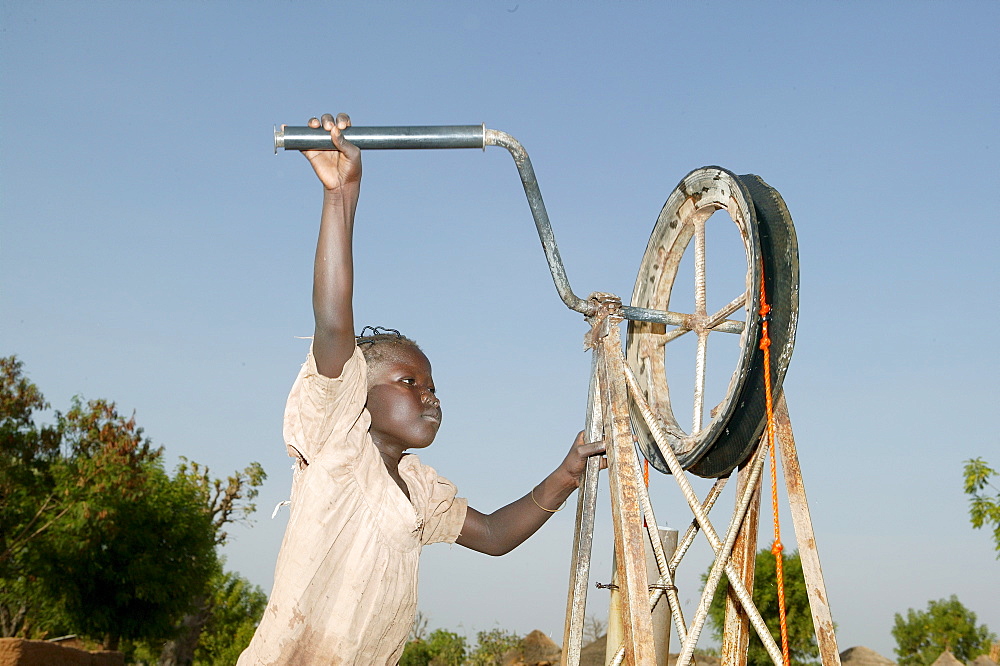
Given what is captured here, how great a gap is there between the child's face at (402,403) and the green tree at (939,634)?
21.5 metres

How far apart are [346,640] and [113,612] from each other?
20.2 metres

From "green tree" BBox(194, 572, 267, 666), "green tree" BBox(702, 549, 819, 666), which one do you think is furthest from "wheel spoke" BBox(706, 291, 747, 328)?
"green tree" BBox(194, 572, 267, 666)

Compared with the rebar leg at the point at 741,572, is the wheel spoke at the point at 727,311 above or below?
above

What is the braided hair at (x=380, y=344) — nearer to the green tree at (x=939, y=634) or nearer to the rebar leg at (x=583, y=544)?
the rebar leg at (x=583, y=544)

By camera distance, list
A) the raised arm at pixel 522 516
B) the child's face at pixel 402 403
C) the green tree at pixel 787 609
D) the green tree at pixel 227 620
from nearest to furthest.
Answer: the child's face at pixel 402 403, the raised arm at pixel 522 516, the green tree at pixel 787 609, the green tree at pixel 227 620

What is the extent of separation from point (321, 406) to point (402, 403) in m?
0.44

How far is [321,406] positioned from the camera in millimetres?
2914

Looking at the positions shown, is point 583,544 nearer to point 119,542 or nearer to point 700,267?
point 700,267

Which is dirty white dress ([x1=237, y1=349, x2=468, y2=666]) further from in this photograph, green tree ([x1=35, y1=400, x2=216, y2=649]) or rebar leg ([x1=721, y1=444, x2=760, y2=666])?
green tree ([x1=35, y1=400, x2=216, y2=649])

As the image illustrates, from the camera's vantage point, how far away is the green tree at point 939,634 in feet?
70.2

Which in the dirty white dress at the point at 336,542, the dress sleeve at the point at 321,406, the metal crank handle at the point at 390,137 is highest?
the metal crank handle at the point at 390,137

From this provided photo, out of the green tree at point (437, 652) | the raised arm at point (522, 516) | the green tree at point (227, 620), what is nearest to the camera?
the raised arm at point (522, 516)

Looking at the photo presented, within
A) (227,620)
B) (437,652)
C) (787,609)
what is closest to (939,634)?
(787,609)

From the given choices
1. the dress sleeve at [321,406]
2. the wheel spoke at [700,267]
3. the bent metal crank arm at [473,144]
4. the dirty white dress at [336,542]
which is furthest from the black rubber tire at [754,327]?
the dress sleeve at [321,406]
